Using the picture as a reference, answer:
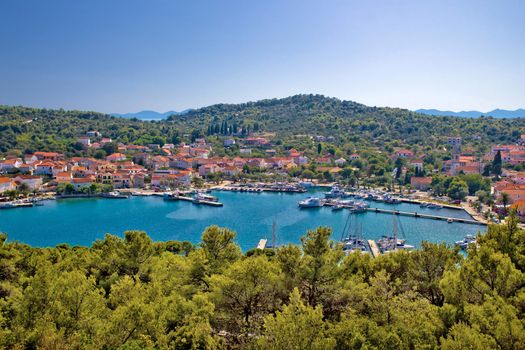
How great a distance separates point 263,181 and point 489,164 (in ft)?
71.4

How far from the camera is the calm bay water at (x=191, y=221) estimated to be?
994 inches

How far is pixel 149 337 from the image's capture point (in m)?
7.23

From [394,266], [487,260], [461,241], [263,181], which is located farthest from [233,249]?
[263,181]

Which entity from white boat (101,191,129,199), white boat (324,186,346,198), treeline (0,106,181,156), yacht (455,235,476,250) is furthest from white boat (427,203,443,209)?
treeline (0,106,181,156)

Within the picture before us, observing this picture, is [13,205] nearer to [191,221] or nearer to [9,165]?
[9,165]

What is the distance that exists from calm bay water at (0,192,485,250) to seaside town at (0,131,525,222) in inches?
112

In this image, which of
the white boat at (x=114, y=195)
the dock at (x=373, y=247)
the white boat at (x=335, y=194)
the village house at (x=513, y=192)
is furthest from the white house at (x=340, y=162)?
the dock at (x=373, y=247)

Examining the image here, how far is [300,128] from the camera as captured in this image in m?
73.2

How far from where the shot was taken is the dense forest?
183ft

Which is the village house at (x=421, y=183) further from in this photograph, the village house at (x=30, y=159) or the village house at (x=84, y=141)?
Answer: the village house at (x=84, y=141)

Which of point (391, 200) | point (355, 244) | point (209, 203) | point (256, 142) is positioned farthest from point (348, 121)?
point (355, 244)

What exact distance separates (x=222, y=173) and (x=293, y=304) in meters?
41.0

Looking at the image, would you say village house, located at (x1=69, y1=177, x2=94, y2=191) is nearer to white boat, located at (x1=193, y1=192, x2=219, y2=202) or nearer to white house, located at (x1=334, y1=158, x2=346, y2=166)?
white boat, located at (x1=193, y1=192, x2=219, y2=202)

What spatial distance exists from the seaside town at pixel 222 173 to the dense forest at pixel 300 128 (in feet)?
12.3
